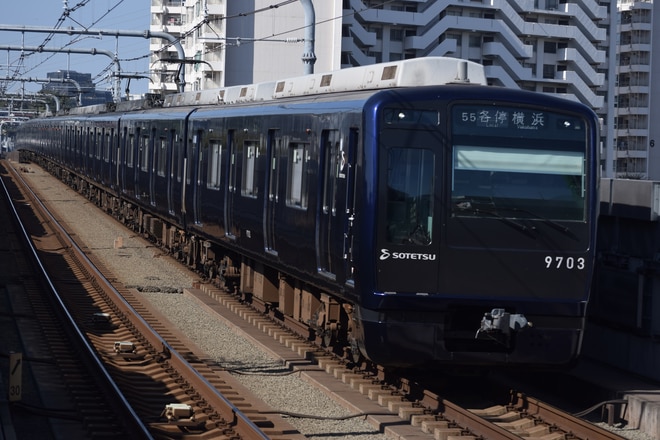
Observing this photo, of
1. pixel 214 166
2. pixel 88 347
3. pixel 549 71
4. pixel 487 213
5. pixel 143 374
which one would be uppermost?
pixel 549 71

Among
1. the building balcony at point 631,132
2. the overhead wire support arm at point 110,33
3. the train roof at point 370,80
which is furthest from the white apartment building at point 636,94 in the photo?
the train roof at point 370,80

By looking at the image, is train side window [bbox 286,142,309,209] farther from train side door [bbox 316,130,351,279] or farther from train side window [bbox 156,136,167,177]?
train side window [bbox 156,136,167,177]

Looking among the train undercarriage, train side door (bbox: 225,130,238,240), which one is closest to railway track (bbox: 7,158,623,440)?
the train undercarriage

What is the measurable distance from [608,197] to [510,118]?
310 cm

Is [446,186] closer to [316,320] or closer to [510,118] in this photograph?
[510,118]

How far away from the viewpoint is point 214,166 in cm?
1555

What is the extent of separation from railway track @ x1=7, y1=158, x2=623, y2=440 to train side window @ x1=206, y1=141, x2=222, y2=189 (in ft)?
14.5

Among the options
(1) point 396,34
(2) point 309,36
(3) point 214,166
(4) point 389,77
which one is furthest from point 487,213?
(1) point 396,34

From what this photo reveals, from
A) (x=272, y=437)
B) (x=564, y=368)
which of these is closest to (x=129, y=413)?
(x=272, y=437)

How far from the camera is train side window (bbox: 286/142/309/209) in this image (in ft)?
36.1

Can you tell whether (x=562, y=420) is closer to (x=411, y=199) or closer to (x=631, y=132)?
(x=411, y=199)

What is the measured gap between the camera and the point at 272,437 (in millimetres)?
8109

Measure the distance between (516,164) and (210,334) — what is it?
5.23m

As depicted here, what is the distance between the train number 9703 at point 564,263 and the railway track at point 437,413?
1.11 m
